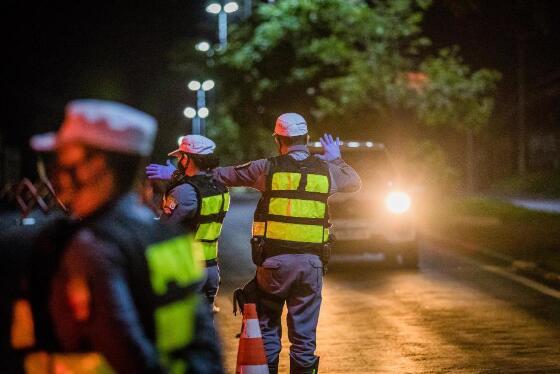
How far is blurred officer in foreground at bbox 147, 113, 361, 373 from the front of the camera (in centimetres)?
609

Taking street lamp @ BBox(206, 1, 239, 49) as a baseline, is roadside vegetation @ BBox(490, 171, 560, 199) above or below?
below

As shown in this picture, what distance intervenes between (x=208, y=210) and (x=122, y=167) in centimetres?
397

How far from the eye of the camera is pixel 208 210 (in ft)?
21.7

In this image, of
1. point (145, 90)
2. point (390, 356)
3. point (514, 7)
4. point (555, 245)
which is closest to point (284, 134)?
point (390, 356)

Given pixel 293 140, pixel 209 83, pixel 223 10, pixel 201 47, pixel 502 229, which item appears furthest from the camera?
pixel 223 10

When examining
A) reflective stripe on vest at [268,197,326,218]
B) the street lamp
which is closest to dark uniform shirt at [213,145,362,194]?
reflective stripe on vest at [268,197,326,218]

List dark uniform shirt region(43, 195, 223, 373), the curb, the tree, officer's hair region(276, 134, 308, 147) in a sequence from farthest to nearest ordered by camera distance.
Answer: the tree → the curb → officer's hair region(276, 134, 308, 147) → dark uniform shirt region(43, 195, 223, 373)

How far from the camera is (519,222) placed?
78.7ft

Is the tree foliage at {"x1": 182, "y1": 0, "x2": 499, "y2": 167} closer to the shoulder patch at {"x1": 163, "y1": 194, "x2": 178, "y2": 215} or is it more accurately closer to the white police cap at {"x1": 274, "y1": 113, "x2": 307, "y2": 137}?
the shoulder patch at {"x1": 163, "y1": 194, "x2": 178, "y2": 215}

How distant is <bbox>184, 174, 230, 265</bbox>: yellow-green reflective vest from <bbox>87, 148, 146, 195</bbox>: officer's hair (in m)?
3.82

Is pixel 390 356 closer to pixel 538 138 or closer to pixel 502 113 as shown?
pixel 538 138

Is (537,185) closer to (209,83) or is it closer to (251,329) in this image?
(209,83)

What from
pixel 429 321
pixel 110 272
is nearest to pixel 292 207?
pixel 110 272

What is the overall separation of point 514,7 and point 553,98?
92.5ft
